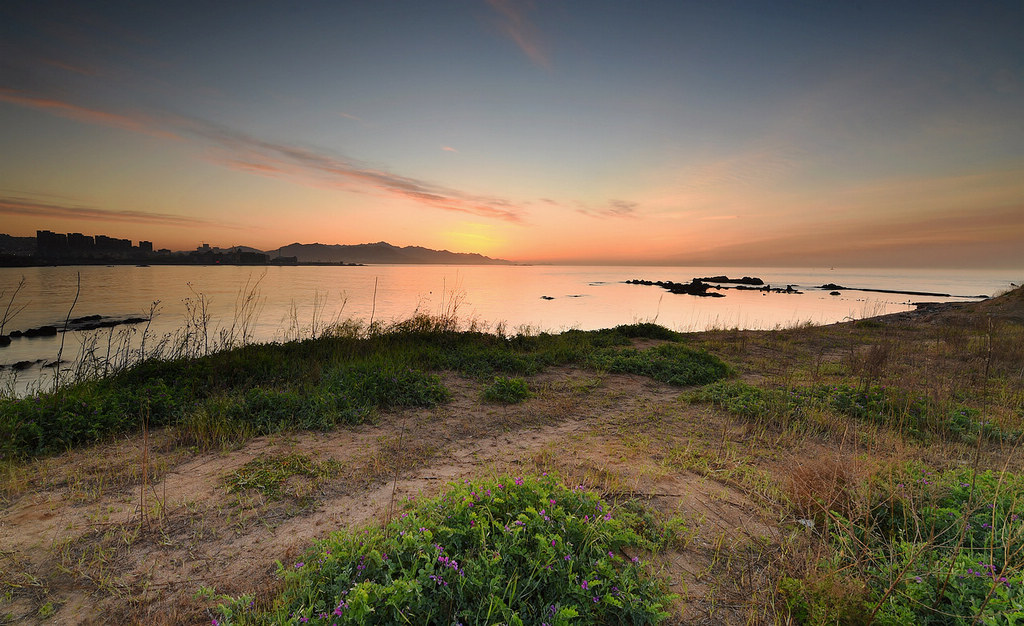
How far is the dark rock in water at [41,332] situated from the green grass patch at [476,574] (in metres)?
16.3

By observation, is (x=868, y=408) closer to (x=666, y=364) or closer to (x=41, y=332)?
(x=666, y=364)

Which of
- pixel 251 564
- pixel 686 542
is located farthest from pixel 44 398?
pixel 686 542

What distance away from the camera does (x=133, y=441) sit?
5.15m

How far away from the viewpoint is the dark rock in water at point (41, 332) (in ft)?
40.9

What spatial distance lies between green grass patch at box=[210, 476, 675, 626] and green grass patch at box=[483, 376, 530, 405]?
405cm

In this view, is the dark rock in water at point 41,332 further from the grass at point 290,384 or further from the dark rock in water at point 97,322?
the grass at point 290,384

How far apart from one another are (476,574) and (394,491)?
1134mm

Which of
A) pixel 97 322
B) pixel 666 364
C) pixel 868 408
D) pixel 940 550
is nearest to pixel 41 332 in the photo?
pixel 97 322

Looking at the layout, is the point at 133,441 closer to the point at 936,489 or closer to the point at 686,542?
the point at 686,542

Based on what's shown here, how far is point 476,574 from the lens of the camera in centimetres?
230

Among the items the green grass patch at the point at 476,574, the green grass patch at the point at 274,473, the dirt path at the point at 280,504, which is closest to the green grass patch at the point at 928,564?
the dirt path at the point at 280,504

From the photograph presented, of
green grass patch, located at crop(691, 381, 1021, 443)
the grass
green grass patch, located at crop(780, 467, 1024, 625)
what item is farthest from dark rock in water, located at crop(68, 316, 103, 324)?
green grass patch, located at crop(780, 467, 1024, 625)

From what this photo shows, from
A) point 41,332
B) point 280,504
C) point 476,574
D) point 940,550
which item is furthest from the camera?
point 41,332

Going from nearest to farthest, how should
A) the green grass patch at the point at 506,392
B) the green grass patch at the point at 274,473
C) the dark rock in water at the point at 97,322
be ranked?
1. the green grass patch at the point at 274,473
2. the green grass patch at the point at 506,392
3. the dark rock in water at the point at 97,322
